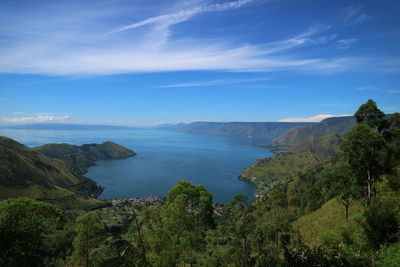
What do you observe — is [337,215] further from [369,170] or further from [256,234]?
[256,234]

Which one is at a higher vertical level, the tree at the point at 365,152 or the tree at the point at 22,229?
the tree at the point at 365,152

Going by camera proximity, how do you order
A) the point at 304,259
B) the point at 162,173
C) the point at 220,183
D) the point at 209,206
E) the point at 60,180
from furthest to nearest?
the point at 162,173 < the point at 220,183 < the point at 60,180 < the point at 209,206 < the point at 304,259

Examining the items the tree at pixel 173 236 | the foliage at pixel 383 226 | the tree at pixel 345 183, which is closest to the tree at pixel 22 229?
the tree at pixel 173 236

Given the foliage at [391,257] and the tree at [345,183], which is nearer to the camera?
the foliage at [391,257]

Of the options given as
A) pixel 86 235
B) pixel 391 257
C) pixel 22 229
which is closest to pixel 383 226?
pixel 391 257

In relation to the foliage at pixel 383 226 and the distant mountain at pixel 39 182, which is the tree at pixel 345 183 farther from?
the distant mountain at pixel 39 182

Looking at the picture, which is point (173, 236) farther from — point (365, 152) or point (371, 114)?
point (371, 114)

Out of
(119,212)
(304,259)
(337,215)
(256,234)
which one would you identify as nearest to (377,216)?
(304,259)
